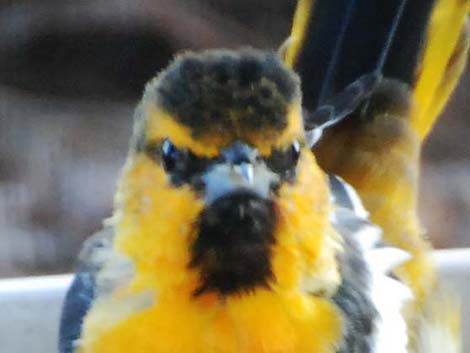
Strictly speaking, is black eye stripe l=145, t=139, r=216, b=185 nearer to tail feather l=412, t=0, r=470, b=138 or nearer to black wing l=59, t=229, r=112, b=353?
black wing l=59, t=229, r=112, b=353

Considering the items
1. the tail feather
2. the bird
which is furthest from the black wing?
the tail feather

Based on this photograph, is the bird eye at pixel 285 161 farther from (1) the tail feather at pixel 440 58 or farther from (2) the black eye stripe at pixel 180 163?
(1) the tail feather at pixel 440 58

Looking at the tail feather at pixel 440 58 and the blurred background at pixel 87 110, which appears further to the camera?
the blurred background at pixel 87 110

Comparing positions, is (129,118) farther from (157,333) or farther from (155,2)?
(157,333)

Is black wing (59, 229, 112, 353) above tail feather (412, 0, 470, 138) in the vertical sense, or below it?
below

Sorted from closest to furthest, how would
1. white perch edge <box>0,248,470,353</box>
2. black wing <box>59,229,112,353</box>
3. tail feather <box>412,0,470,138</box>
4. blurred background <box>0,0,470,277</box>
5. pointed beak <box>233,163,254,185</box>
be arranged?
1. pointed beak <box>233,163,254,185</box>
2. black wing <box>59,229,112,353</box>
3. tail feather <box>412,0,470,138</box>
4. white perch edge <box>0,248,470,353</box>
5. blurred background <box>0,0,470,277</box>

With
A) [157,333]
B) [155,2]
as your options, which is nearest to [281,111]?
[157,333]

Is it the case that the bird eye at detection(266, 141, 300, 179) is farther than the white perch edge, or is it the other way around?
the white perch edge

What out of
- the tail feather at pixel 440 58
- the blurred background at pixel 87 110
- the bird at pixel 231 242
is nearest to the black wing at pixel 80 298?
the bird at pixel 231 242
